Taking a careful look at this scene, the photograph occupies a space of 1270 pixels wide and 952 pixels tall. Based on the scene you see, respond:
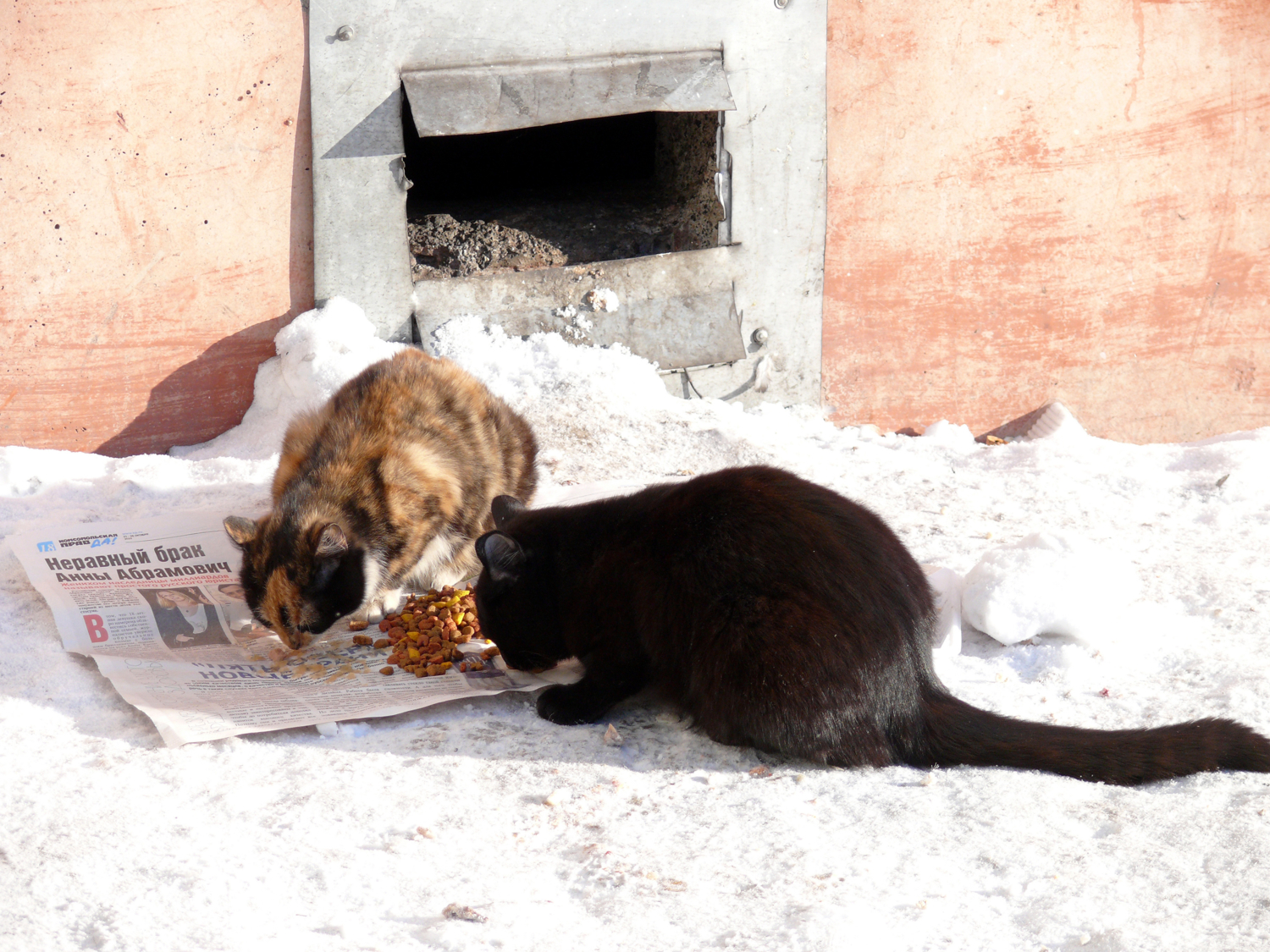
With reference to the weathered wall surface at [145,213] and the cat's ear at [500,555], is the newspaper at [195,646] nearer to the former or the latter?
the cat's ear at [500,555]

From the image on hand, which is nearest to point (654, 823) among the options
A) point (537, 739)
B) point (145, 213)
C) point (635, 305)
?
point (537, 739)

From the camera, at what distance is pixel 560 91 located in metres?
4.53

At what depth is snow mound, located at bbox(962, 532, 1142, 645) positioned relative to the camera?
10.5 ft

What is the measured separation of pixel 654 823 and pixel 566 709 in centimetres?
52

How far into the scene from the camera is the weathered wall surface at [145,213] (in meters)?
4.13

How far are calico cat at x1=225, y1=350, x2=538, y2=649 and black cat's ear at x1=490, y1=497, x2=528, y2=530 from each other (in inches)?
11.9

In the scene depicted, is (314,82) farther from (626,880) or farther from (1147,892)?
(1147,892)

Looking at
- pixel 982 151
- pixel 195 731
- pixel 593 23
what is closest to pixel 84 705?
pixel 195 731

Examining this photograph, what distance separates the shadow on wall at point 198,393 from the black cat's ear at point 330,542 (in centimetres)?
195

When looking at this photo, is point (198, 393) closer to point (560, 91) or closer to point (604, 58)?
point (560, 91)

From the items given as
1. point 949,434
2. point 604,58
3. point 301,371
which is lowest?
point 949,434

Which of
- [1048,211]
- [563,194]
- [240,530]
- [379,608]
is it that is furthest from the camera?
[563,194]

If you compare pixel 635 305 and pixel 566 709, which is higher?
pixel 635 305

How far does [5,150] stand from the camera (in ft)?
13.5
